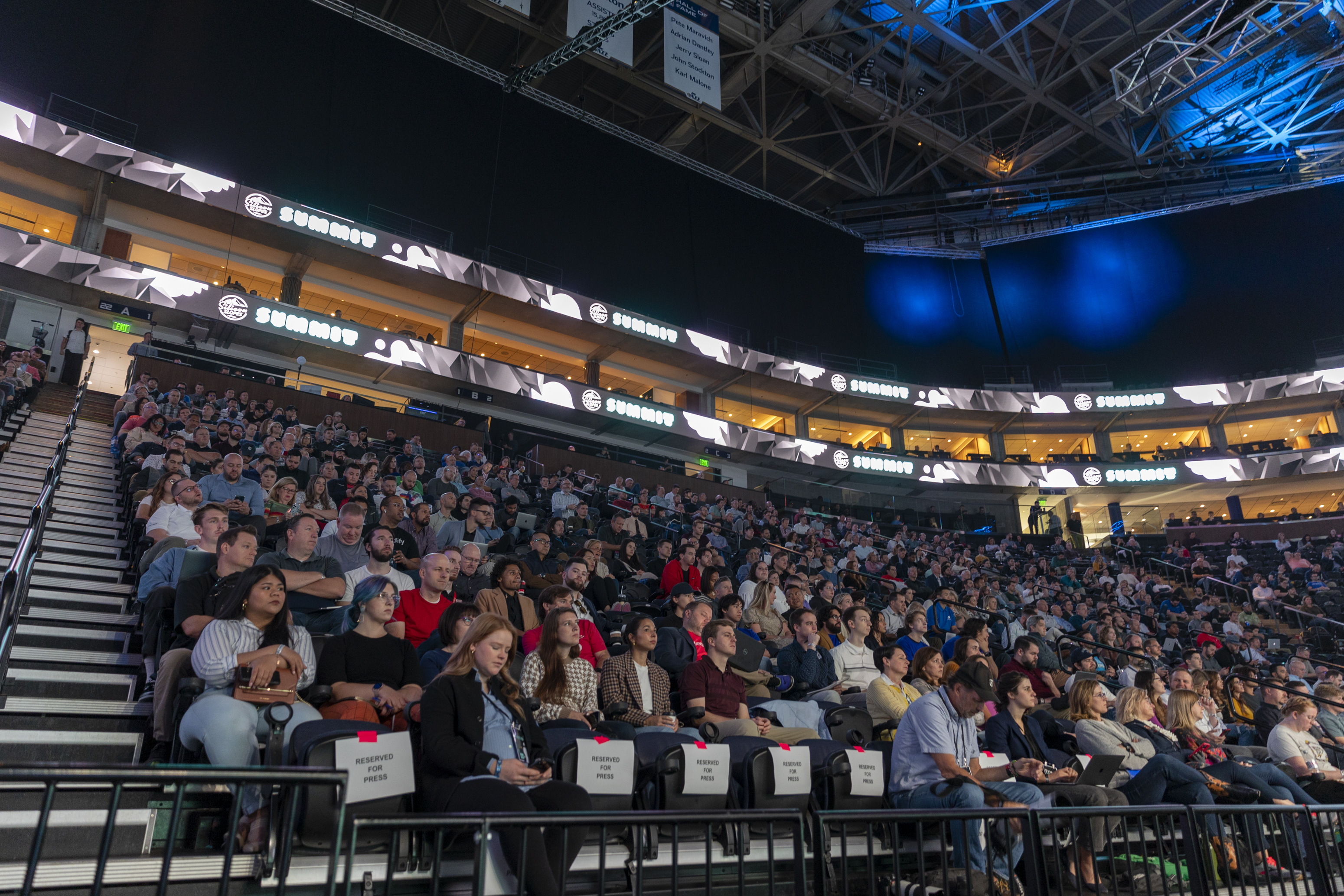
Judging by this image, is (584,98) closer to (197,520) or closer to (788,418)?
(788,418)

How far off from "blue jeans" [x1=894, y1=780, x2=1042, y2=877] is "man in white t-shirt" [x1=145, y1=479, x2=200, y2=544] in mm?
4117

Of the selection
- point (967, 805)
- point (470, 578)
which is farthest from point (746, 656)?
point (470, 578)

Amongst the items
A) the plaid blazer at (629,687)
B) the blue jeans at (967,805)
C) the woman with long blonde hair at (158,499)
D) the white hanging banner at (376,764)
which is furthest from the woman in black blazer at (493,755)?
the woman with long blonde hair at (158,499)

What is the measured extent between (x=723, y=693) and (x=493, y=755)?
1896 millimetres

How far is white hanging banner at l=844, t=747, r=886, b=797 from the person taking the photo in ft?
13.2

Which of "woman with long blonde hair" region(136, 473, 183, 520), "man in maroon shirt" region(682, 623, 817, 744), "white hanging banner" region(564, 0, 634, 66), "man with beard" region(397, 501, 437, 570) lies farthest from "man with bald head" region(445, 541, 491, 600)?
"white hanging banner" region(564, 0, 634, 66)

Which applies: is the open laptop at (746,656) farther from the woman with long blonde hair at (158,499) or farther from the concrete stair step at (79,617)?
the woman with long blonde hair at (158,499)

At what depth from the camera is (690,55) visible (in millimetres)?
14664

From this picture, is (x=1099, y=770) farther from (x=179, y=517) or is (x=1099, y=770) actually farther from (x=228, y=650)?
(x=179, y=517)

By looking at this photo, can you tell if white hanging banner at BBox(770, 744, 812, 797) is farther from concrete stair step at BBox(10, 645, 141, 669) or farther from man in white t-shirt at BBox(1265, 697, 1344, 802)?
man in white t-shirt at BBox(1265, 697, 1344, 802)

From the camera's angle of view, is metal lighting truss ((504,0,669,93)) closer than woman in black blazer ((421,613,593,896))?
No

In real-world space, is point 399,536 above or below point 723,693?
above

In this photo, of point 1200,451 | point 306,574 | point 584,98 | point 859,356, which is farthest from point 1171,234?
point 306,574

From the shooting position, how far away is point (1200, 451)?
25.3 m
